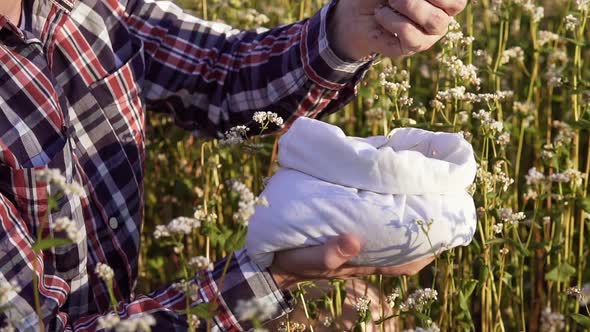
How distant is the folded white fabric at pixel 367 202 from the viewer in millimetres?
1001

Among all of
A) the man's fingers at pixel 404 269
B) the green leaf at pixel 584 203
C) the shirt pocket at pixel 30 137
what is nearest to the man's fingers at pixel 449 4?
the man's fingers at pixel 404 269

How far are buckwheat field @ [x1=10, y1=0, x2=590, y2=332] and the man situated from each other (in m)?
0.06

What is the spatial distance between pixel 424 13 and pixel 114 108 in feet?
1.71

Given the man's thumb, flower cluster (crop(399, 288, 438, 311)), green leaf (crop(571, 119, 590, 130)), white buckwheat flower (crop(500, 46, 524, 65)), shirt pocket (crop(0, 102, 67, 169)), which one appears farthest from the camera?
white buckwheat flower (crop(500, 46, 524, 65))

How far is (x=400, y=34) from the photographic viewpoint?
46.5 inches

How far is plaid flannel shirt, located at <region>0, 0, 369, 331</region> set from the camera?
1137mm

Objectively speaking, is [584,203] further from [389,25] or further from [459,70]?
[389,25]

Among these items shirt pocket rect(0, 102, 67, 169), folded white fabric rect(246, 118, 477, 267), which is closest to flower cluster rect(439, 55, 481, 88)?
folded white fabric rect(246, 118, 477, 267)

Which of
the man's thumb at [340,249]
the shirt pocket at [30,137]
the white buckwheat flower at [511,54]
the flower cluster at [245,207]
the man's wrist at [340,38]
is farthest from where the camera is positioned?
the white buckwheat flower at [511,54]

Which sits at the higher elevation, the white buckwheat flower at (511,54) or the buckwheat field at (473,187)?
the white buckwheat flower at (511,54)

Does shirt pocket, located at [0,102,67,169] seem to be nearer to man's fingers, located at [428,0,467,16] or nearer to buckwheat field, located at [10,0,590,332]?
buckwheat field, located at [10,0,590,332]

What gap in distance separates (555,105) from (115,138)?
47.6 inches

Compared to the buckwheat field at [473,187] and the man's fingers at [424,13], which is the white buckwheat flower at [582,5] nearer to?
the buckwheat field at [473,187]

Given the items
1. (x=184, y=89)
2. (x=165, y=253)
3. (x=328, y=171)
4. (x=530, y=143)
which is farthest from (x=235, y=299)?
(x=530, y=143)
